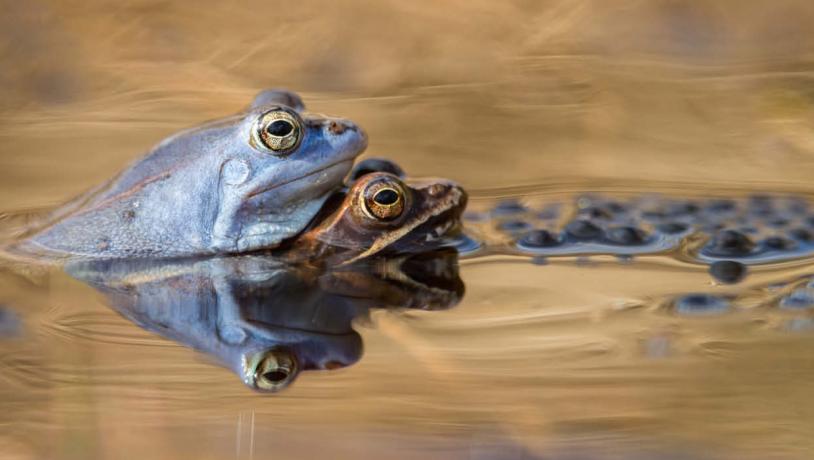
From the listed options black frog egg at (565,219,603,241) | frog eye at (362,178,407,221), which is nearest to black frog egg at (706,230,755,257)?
black frog egg at (565,219,603,241)

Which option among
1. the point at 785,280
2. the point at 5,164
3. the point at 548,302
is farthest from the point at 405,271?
the point at 5,164

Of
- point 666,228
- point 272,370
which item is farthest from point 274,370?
point 666,228

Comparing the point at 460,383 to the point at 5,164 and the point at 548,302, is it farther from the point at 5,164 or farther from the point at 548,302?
the point at 5,164

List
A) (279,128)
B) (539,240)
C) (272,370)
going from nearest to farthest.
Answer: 1. (272,370)
2. (279,128)
3. (539,240)

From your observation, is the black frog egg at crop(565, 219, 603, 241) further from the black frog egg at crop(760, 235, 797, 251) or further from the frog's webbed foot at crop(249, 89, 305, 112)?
the frog's webbed foot at crop(249, 89, 305, 112)

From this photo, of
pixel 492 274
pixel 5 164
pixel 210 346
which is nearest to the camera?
pixel 210 346

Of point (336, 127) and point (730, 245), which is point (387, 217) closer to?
point (336, 127)
